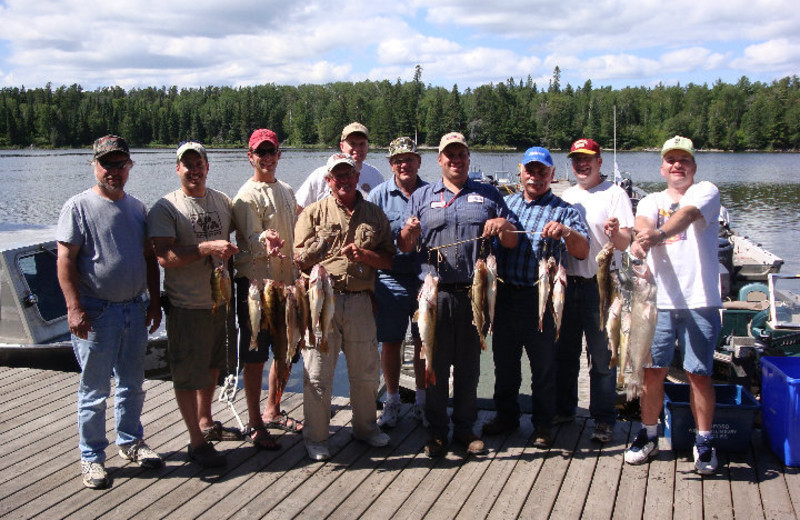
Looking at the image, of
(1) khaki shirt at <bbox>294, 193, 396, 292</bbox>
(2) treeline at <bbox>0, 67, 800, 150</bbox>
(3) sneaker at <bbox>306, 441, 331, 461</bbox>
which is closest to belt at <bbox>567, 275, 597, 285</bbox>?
(1) khaki shirt at <bbox>294, 193, 396, 292</bbox>

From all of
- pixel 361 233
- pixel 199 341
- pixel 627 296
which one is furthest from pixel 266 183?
pixel 627 296

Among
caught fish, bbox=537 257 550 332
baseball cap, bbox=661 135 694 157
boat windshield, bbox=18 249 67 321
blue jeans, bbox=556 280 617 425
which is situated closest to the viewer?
baseball cap, bbox=661 135 694 157

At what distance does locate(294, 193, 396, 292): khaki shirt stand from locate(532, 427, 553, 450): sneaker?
5.71ft

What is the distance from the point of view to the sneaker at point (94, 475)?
4203mm

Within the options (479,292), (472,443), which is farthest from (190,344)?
(472,443)

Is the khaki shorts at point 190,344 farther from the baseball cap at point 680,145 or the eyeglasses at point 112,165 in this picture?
the baseball cap at point 680,145

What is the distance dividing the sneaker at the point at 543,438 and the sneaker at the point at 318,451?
1549mm

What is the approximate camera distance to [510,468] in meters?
4.40

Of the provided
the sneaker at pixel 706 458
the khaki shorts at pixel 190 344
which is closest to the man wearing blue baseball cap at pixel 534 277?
the sneaker at pixel 706 458

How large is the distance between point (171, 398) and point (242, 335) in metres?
1.60

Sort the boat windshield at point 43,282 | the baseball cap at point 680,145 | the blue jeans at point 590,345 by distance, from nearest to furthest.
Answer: the baseball cap at point 680,145
the blue jeans at point 590,345
the boat windshield at point 43,282

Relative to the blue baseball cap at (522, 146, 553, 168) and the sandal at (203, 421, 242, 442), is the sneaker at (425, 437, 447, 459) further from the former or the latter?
the blue baseball cap at (522, 146, 553, 168)

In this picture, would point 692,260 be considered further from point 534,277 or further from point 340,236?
point 340,236

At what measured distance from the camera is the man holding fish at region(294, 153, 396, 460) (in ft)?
14.1
